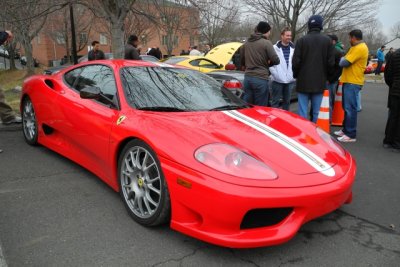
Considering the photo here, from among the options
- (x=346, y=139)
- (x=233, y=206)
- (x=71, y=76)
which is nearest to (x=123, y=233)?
(x=233, y=206)

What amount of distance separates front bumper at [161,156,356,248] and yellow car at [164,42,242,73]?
7.38m

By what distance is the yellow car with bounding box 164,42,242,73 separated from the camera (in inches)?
395

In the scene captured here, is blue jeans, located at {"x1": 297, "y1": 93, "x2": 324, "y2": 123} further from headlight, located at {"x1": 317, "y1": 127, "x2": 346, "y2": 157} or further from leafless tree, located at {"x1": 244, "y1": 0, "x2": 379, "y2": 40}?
leafless tree, located at {"x1": 244, "y1": 0, "x2": 379, "y2": 40}

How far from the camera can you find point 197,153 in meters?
2.50

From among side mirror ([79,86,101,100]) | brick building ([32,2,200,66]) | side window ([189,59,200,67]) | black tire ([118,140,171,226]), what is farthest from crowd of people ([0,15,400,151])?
brick building ([32,2,200,66])

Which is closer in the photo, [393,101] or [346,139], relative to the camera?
[393,101]

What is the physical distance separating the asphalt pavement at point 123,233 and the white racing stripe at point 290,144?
533mm

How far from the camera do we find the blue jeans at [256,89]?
573 centimetres

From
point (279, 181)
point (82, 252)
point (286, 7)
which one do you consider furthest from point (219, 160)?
point (286, 7)

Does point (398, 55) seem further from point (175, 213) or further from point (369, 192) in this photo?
point (175, 213)

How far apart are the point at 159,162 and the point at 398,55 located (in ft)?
13.4

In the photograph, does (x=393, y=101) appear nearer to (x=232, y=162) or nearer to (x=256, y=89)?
(x=256, y=89)

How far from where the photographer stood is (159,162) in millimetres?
2627

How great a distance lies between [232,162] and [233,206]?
33 centimetres
